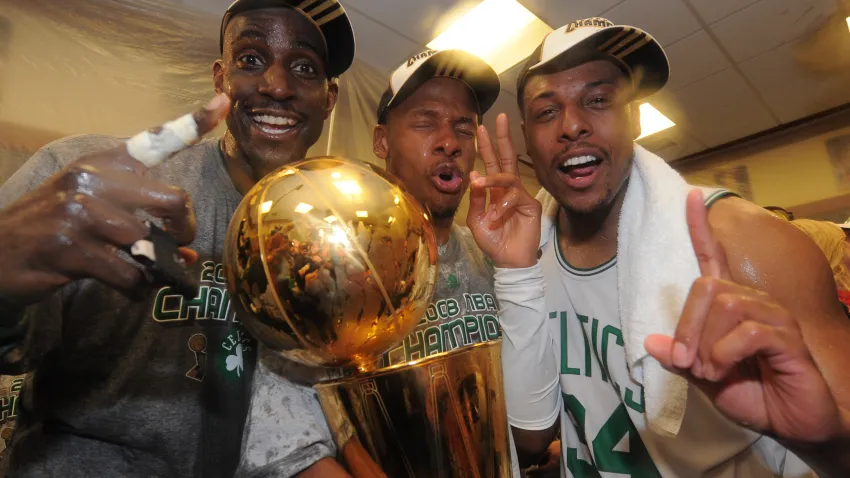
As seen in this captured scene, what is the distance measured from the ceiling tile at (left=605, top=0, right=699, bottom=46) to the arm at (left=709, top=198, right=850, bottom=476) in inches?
60.8

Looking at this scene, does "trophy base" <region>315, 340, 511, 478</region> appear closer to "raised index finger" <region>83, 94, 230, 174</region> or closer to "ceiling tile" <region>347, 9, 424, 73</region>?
"raised index finger" <region>83, 94, 230, 174</region>

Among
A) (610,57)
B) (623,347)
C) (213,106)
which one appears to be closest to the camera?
(213,106)

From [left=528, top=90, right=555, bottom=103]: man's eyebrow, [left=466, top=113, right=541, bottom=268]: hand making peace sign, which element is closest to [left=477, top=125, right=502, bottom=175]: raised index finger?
[left=466, top=113, right=541, bottom=268]: hand making peace sign

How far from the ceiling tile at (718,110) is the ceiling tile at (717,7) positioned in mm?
518

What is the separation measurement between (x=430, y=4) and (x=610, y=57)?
1.09 metres

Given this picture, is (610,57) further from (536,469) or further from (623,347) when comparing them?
(536,469)

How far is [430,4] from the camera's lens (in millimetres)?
1781

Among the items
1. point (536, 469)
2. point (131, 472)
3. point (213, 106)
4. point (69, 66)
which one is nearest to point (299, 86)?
point (213, 106)

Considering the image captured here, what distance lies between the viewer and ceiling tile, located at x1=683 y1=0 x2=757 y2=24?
1.89 metres

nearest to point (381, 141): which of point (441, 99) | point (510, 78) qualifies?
point (441, 99)

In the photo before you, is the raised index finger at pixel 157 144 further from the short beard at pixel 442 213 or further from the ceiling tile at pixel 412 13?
the ceiling tile at pixel 412 13

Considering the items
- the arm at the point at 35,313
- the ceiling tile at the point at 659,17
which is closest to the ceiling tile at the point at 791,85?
the ceiling tile at the point at 659,17

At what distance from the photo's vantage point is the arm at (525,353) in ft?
2.59

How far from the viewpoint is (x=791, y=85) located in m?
2.58
